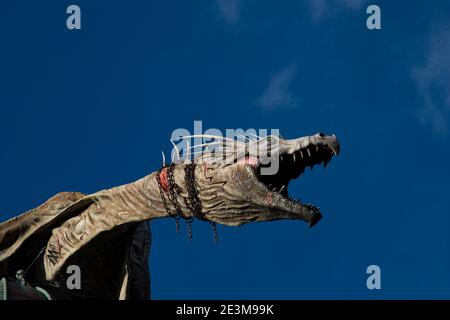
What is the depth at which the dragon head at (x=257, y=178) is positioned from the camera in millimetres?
15287

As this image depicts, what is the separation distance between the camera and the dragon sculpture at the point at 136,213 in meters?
15.4

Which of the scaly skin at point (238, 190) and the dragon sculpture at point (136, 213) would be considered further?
the dragon sculpture at point (136, 213)

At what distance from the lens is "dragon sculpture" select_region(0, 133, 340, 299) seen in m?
15.4

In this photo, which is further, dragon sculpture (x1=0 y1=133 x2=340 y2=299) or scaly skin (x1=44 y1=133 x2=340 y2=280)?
dragon sculpture (x1=0 y1=133 x2=340 y2=299)

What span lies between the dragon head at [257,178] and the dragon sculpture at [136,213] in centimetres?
1

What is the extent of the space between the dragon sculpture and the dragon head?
0.6 inches

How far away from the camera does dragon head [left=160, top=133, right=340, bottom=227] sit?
15.3m

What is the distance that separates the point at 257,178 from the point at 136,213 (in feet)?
8.29

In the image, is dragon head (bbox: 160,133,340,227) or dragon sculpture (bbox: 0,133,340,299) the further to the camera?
dragon sculpture (bbox: 0,133,340,299)

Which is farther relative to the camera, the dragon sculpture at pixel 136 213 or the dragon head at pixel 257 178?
the dragon sculpture at pixel 136 213
